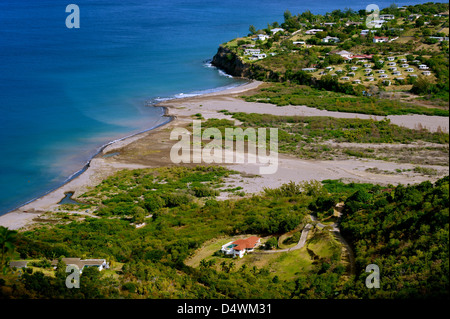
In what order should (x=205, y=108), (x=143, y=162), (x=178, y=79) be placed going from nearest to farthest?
1. (x=143, y=162)
2. (x=205, y=108)
3. (x=178, y=79)

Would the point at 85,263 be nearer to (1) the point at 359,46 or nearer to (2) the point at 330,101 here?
(2) the point at 330,101

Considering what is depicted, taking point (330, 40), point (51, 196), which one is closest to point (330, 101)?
point (330, 40)

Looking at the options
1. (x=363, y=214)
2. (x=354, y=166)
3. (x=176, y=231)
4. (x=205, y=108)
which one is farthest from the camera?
(x=205, y=108)

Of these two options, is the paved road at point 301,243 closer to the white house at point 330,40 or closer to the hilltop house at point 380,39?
the hilltop house at point 380,39

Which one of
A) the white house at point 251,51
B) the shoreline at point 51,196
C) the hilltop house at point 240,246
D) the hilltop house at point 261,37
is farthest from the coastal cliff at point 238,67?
the hilltop house at point 240,246

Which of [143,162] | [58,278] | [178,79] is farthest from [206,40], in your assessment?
[58,278]

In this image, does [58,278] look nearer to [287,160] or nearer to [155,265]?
[155,265]
